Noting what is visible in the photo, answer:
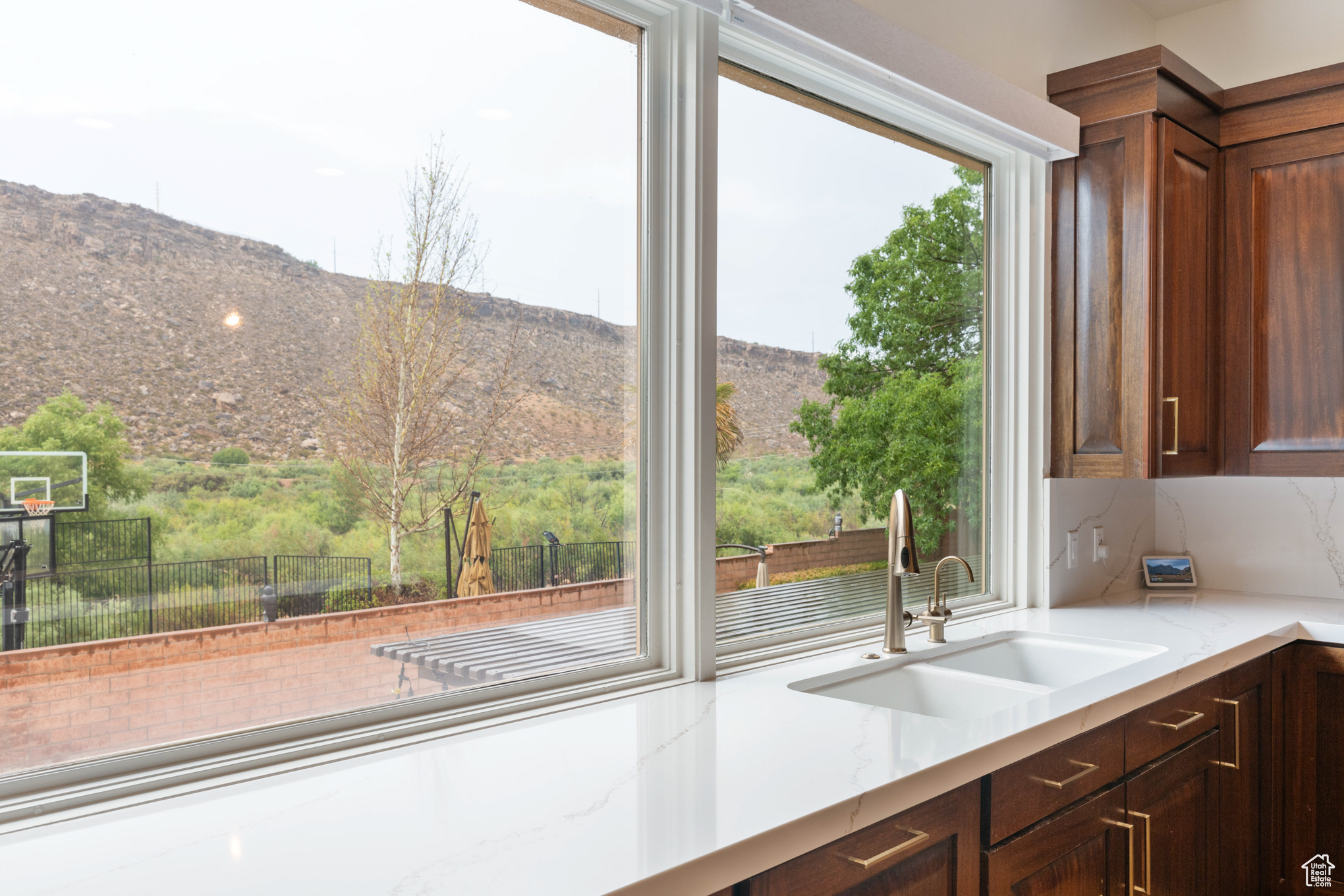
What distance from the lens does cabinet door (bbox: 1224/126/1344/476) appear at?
2.47 metres

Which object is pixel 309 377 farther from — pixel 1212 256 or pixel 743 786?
pixel 1212 256

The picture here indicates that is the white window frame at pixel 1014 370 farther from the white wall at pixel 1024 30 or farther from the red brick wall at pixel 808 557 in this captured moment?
the red brick wall at pixel 808 557

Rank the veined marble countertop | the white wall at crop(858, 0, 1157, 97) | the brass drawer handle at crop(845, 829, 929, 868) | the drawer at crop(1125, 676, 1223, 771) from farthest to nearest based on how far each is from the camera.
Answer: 1. the white wall at crop(858, 0, 1157, 97)
2. the drawer at crop(1125, 676, 1223, 771)
3. the brass drawer handle at crop(845, 829, 929, 868)
4. the veined marble countertop

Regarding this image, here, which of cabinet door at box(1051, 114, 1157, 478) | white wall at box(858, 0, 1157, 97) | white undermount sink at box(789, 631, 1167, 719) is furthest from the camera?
cabinet door at box(1051, 114, 1157, 478)

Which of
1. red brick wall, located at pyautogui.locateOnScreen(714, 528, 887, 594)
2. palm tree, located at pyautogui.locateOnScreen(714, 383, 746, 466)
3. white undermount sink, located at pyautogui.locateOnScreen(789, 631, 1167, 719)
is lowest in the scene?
white undermount sink, located at pyautogui.locateOnScreen(789, 631, 1167, 719)

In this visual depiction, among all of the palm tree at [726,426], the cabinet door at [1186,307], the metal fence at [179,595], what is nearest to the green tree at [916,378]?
the palm tree at [726,426]

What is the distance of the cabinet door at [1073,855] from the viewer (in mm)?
1412

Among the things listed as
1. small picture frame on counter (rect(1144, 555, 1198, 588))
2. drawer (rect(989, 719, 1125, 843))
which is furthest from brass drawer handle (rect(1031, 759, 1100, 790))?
small picture frame on counter (rect(1144, 555, 1198, 588))

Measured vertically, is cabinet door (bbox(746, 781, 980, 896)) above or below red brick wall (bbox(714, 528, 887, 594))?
below

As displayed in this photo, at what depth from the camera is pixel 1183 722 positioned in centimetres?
186

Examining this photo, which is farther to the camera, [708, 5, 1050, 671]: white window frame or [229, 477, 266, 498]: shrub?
[708, 5, 1050, 671]: white window frame

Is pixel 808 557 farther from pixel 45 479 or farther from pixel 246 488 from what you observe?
pixel 45 479

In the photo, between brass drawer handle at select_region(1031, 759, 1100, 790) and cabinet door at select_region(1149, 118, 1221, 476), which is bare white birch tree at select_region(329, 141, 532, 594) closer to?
brass drawer handle at select_region(1031, 759, 1100, 790)

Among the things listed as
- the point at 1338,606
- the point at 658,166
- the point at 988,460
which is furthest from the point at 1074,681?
the point at 658,166
